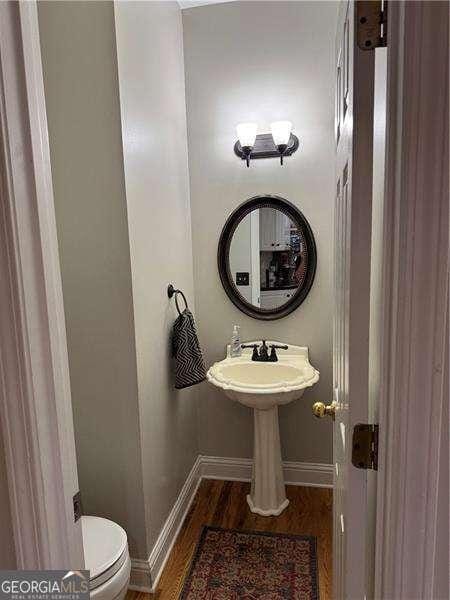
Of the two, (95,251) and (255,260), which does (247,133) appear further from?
(95,251)

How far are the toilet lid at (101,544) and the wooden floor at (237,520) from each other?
453mm

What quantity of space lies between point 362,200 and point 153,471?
1.59m

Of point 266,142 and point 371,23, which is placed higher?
point 266,142

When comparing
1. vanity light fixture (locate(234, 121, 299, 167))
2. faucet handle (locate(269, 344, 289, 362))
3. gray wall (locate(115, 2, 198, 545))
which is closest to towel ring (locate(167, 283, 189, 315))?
gray wall (locate(115, 2, 198, 545))

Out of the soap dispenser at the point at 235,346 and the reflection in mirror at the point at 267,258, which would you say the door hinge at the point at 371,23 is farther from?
the soap dispenser at the point at 235,346

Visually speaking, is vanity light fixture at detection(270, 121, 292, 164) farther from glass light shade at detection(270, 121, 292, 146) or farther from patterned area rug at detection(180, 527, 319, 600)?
patterned area rug at detection(180, 527, 319, 600)

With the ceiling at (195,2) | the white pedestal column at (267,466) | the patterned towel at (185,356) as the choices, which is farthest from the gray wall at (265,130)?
the patterned towel at (185,356)

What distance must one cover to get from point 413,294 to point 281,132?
6.02 feet

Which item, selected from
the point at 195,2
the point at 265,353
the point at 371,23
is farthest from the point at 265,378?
the point at 195,2

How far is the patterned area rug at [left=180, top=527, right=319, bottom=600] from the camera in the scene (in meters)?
1.82

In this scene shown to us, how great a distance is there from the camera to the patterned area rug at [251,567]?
182 centimetres

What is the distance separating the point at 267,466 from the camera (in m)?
2.34

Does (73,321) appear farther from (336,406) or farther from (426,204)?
(426,204)

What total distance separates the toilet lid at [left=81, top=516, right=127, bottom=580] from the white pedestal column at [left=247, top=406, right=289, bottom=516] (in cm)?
94
